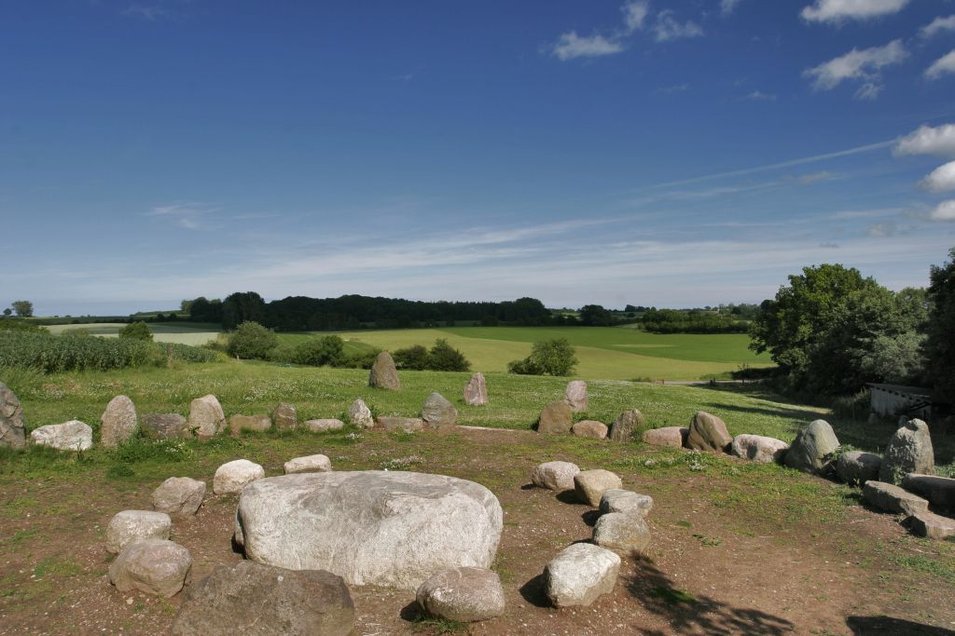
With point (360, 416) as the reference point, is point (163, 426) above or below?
above

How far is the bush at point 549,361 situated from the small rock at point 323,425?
139ft

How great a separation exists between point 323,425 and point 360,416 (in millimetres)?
1196

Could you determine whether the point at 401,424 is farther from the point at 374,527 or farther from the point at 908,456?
the point at 908,456

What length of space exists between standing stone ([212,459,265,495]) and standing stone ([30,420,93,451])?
5.20 m

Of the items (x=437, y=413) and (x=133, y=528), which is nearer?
(x=133, y=528)

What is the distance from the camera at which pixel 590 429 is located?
19.7 metres

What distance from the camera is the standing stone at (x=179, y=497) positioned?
1179 cm

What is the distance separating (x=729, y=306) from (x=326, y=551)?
148 m

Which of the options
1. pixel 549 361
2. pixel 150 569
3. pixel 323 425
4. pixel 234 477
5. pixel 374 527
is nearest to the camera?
pixel 150 569

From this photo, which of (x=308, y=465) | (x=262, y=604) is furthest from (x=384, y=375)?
(x=262, y=604)

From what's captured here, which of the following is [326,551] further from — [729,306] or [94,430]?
[729,306]

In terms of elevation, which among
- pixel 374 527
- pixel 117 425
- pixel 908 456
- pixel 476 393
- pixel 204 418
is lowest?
pixel 476 393

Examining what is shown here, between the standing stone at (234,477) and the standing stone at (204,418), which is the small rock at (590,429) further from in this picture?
the standing stone at (204,418)

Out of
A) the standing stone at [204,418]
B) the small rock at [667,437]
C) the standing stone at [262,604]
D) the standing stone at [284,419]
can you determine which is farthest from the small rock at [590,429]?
the standing stone at [262,604]
